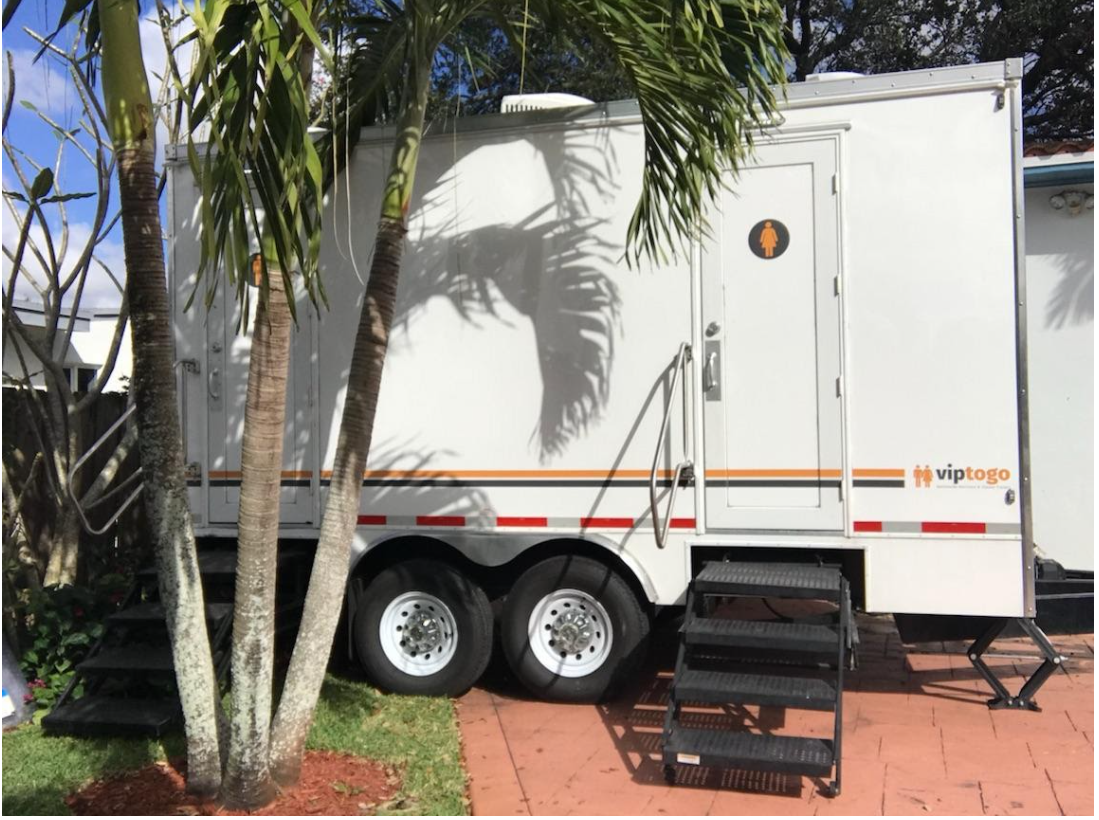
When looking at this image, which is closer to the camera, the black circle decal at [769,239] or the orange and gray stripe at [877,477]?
the orange and gray stripe at [877,477]

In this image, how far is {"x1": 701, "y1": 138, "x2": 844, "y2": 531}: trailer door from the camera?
17.2 feet

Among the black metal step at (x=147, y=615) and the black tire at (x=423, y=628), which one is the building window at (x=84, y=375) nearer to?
the black metal step at (x=147, y=615)

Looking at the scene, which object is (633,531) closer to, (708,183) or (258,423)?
(708,183)

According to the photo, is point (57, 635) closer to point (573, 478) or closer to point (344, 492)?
point (344, 492)

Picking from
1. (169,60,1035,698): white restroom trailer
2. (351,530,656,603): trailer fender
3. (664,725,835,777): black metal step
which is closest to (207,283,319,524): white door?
(169,60,1035,698): white restroom trailer

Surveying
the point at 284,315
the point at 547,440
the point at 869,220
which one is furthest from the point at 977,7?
the point at 284,315

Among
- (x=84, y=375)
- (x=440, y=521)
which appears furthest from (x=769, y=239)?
(x=84, y=375)

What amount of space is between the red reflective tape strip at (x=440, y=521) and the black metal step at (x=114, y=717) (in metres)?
1.65

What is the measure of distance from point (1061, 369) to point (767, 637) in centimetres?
352

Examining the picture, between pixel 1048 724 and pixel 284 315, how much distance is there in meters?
4.50

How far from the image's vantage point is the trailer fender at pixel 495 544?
18.2 feet

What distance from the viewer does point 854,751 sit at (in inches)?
195

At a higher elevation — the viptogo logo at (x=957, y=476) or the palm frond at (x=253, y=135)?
the palm frond at (x=253, y=135)

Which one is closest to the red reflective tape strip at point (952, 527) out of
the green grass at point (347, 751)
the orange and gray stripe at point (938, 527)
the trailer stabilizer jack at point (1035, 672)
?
the orange and gray stripe at point (938, 527)
